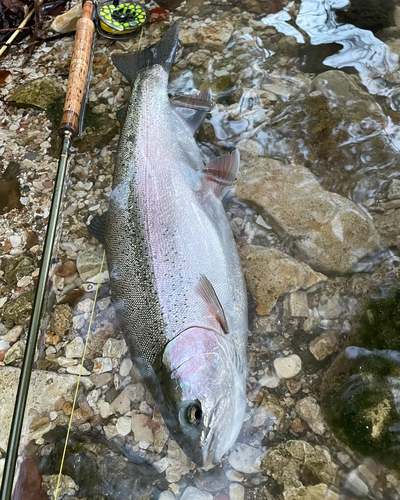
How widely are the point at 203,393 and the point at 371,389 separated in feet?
2.85

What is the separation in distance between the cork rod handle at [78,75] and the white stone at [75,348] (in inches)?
53.8

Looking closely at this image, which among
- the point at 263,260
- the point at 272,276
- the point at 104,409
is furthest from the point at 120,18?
the point at 104,409

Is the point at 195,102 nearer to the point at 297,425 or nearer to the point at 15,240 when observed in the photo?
the point at 15,240

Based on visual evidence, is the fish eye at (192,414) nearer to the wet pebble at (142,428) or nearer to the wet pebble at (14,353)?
the wet pebble at (142,428)

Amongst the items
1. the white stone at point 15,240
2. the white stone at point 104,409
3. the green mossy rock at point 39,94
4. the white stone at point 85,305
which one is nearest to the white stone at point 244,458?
the white stone at point 104,409

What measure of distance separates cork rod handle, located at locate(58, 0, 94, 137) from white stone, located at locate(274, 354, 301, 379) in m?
2.00

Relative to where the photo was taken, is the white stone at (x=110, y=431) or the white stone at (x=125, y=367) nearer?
the white stone at (x=110, y=431)

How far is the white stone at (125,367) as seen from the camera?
2.42 m

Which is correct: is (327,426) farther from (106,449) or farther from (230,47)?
(230,47)

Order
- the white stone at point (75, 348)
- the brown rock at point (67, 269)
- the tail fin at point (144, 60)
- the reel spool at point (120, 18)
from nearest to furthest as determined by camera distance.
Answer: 1. the white stone at point (75, 348)
2. the brown rock at point (67, 269)
3. the tail fin at point (144, 60)
4. the reel spool at point (120, 18)

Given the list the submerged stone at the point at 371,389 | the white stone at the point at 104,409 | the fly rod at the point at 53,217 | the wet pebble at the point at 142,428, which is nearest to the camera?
the fly rod at the point at 53,217

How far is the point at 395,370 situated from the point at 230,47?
10.1 feet

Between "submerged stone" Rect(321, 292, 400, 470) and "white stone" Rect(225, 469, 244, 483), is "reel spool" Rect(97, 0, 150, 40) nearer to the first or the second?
"submerged stone" Rect(321, 292, 400, 470)

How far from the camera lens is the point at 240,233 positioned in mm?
2727
